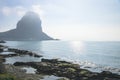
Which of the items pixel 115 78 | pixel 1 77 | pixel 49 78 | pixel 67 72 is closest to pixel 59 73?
pixel 67 72

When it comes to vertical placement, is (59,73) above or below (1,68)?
below

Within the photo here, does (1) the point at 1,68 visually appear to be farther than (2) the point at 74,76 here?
No

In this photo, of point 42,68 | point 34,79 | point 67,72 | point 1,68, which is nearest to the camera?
point 1,68

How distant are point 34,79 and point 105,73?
63.6 ft

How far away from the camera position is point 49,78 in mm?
45375

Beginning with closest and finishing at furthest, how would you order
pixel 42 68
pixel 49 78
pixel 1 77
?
pixel 1 77, pixel 49 78, pixel 42 68

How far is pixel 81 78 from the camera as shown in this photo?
46.0 meters

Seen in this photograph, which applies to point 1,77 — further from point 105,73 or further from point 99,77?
point 105,73

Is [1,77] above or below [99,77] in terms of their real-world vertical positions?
above

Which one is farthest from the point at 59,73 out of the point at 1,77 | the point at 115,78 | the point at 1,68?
the point at 1,77

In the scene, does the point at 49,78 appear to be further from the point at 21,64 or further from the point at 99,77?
the point at 21,64

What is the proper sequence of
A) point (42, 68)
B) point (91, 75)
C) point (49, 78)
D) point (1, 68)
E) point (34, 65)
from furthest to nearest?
point (34, 65), point (42, 68), point (91, 75), point (49, 78), point (1, 68)

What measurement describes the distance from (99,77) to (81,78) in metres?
4.83

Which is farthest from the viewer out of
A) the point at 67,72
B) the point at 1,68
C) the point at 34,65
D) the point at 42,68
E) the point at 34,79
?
the point at 34,65
